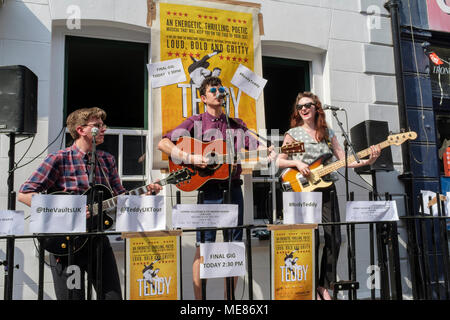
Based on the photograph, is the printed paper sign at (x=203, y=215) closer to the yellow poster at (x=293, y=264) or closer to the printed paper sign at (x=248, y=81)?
the yellow poster at (x=293, y=264)

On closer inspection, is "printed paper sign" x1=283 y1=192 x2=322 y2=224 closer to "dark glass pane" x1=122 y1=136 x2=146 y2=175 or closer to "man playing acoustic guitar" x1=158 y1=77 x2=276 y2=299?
"man playing acoustic guitar" x1=158 y1=77 x2=276 y2=299

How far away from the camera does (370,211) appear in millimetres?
2943

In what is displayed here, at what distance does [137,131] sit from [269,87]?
1.96m

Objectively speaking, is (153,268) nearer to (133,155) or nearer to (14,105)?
(14,105)

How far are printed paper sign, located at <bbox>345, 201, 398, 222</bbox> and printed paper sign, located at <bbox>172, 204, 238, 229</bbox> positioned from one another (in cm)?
87

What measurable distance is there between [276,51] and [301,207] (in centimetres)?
294

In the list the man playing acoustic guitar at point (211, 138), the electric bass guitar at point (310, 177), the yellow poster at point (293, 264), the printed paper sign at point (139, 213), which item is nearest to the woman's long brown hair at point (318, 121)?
the electric bass guitar at point (310, 177)

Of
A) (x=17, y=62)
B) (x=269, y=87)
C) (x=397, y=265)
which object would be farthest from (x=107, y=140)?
(x=397, y=265)

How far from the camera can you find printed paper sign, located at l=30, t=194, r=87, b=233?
7.18 ft

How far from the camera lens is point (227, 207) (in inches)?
100

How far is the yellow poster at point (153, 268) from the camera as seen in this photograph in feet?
7.59

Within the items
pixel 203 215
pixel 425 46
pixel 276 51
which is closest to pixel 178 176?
pixel 203 215

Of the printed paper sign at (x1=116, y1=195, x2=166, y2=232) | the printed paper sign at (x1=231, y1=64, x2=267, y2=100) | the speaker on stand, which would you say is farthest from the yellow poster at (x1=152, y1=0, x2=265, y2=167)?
the printed paper sign at (x1=116, y1=195, x2=166, y2=232)

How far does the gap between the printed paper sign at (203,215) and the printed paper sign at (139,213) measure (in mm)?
95
